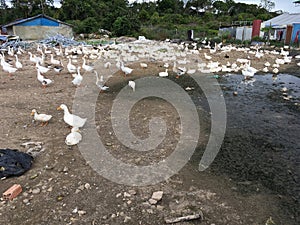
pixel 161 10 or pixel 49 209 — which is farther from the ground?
pixel 161 10

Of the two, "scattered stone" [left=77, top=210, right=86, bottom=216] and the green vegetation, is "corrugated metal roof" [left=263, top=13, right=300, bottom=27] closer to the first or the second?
the green vegetation

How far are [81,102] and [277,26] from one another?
3443 cm

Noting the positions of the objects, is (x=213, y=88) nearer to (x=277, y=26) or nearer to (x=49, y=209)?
(x=49, y=209)

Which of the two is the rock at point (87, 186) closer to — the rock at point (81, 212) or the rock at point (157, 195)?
the rock at point (81, 212)

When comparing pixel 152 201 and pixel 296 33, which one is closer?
pixel 152 201

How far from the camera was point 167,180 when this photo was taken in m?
4.18

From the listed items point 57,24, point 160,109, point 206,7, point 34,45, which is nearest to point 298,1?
point 206,7

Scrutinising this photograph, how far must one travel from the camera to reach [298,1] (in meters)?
41.8

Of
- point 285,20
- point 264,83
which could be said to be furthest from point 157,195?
point 285,20

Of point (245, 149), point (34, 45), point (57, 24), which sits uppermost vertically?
point (57, 24)

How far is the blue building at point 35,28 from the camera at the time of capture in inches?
1265

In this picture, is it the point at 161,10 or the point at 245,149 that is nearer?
the point at 245,149

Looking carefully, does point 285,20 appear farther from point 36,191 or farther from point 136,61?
point 36,191

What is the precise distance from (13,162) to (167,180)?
282 cm
